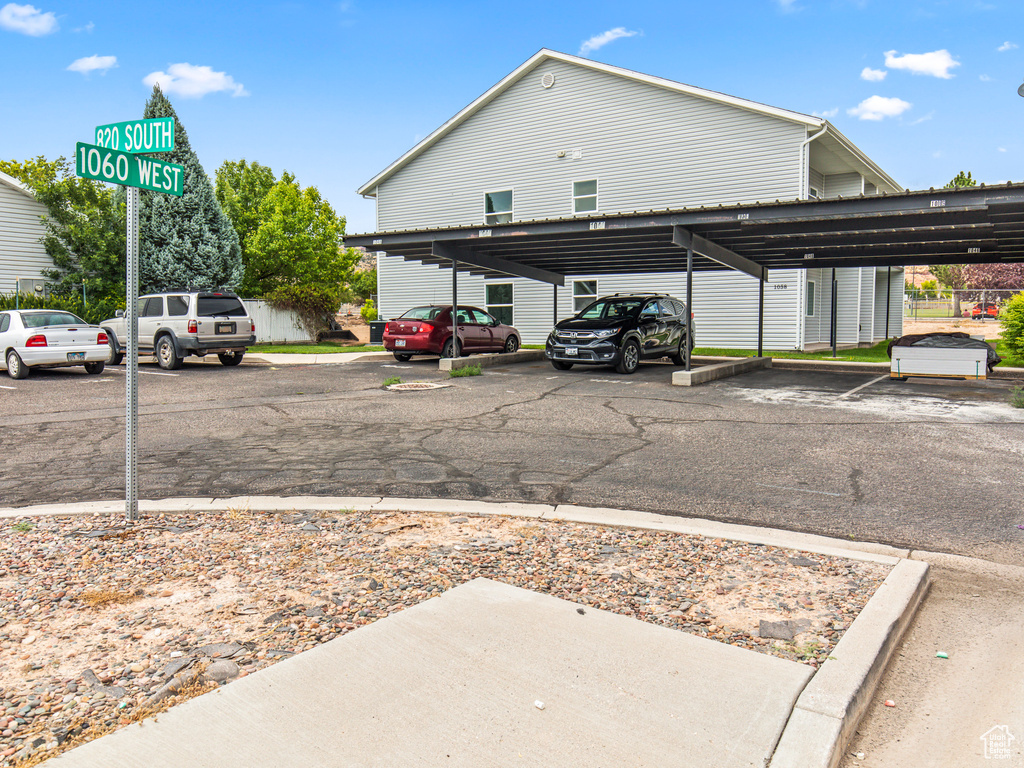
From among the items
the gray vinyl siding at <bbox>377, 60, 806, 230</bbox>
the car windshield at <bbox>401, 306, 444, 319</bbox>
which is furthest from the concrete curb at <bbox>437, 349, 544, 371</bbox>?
the gray vinyl siding at <bbox>377, 60, 806, 230</bbox>

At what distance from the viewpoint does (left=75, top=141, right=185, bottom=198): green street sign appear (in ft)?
15.2

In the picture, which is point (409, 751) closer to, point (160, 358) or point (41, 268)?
point (160, 358)

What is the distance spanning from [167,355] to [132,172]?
48.8 ft

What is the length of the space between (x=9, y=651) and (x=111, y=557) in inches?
50.8

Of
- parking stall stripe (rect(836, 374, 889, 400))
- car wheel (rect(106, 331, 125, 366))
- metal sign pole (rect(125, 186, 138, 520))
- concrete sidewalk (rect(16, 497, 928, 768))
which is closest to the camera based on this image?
concrete sidewalk (rect(16, 497, 928, 768))

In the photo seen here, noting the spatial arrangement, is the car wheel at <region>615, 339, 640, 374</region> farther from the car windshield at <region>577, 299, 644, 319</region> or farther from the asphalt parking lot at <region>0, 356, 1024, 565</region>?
the asphalt parking lot at <region>0, 356, 1024, 565</region>

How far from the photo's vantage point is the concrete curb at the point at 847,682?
8.80 feet

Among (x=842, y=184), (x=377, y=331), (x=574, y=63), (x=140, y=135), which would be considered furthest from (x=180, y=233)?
(x=140, y=135)

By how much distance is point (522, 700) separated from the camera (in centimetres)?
295

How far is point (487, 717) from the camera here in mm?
2832

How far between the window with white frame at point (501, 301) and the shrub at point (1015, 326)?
15.1m

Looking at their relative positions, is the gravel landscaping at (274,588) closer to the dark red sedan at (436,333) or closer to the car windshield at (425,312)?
the dark red sedan at (436,333)

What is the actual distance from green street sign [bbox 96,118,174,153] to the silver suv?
45.4 feet

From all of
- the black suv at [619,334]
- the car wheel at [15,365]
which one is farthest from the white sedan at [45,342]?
the black suv at [619,334]
